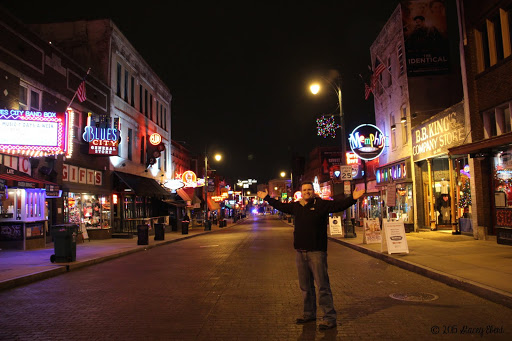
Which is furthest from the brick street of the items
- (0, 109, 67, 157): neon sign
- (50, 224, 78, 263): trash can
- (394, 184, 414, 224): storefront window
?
(394, 184, 414, 224): storefront window

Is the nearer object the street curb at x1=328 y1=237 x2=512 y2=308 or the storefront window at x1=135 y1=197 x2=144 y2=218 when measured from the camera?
the street curb at x1=328 y1=237 x2=512 y2=308

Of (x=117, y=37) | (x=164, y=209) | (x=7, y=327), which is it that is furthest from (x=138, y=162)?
(x=7, y=327)

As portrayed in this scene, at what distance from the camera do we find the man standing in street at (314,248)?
598 centimetres

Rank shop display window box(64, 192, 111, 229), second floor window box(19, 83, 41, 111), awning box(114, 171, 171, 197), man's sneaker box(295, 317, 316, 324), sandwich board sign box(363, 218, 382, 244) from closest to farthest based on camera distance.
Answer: man's sneaker box(295, 317, 316, 324) → sandwich board sign box(363, 218, 382, 244) → second floor window box(19, 83, 41, 111) → shop display window box(64, 192, 111, 229) → awning box(114, 171, 171, 197)

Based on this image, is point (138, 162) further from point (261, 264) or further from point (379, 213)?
point (261, 264)

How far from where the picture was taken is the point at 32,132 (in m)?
17.2

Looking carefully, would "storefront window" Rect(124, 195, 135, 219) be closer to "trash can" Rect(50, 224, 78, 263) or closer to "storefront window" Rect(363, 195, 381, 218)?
"trash can" Rect(50, 224, 78, 263)

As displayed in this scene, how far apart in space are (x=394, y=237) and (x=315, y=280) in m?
8.76

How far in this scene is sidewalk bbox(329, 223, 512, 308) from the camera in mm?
8156

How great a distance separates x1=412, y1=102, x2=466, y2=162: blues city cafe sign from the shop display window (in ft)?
60.8

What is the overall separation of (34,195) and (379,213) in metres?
22.5

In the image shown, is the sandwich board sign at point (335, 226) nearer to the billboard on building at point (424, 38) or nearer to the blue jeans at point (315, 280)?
the billboard on building at point (424, 38)

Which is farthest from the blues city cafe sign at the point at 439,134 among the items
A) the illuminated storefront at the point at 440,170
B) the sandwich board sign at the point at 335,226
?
the sandwich board sign at the point at 335,226

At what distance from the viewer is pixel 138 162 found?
33.4 m
